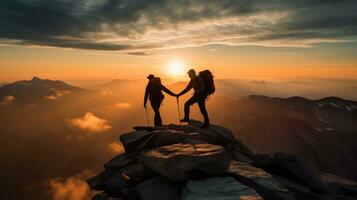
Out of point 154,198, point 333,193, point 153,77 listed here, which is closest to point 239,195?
point 154,198

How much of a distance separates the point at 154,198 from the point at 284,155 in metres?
8.81

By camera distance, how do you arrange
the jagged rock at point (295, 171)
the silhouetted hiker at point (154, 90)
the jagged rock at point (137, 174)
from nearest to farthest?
the jagged rock at point (137, 174)
the jagged rock at point (295, 171)
the silhouetted hiker at point (154, 90)

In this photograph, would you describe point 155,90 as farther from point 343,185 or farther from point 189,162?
point 343,185

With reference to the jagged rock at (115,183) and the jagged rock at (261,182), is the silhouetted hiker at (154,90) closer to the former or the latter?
the jagged rock at (115,183)

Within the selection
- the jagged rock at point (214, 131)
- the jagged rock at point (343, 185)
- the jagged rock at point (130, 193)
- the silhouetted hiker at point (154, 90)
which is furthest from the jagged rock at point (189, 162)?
the jagged rock at point (343, 185)

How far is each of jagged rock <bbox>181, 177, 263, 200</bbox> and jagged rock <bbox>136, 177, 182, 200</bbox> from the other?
3.42 feet

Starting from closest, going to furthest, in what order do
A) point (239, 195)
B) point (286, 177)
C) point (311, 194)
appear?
point (239, 195) < point (311, 194) < point (286, 177)

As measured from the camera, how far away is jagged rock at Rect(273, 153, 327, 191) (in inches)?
739

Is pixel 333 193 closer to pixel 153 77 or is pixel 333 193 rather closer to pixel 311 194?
pixel 311 194

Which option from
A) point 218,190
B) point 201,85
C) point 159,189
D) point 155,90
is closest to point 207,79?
point 201,85

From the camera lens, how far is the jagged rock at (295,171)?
18766mm

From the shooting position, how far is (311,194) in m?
17.5

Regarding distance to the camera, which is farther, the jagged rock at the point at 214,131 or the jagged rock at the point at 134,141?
the jagged rock at the point at 214,131

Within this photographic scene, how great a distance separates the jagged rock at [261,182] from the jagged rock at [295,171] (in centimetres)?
320
